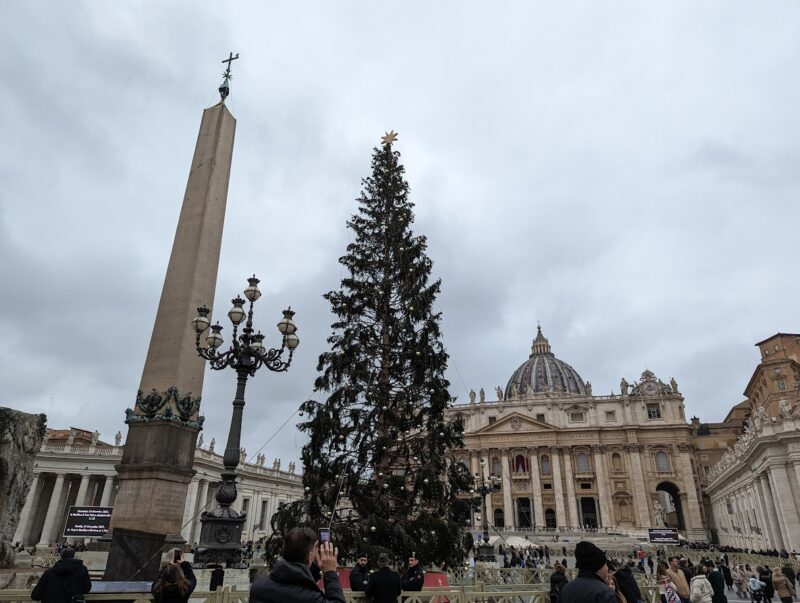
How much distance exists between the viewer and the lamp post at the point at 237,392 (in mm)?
8930

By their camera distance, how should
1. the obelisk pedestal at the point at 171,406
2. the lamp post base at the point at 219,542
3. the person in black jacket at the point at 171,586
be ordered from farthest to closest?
the lamp post base at the point at 219,542 < the obelisk pedestal at the point at 171,406 < the person in black jacket at the point at 171,586

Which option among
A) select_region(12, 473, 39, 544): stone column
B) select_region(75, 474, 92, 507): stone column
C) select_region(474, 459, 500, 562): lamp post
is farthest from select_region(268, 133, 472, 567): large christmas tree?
select_region(12, 473, 39, 544): stone column

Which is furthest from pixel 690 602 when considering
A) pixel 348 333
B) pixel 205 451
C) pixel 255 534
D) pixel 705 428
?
pixel 705 428

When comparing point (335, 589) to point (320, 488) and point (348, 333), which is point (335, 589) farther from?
point (348, 333)

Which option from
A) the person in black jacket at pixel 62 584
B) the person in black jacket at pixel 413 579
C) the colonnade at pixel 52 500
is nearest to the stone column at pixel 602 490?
the colonnade at pixel 52 500

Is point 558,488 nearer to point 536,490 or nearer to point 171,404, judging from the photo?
point 536,490

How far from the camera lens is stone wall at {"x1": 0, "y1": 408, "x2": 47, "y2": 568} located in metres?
13.5

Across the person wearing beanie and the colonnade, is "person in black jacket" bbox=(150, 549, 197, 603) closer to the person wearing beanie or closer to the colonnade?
the person wearing beanie

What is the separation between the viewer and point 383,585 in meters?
5.41

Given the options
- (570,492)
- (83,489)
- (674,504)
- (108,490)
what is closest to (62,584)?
(108,490)

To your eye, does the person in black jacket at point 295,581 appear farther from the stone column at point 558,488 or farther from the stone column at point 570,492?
the stone column at point 558,488

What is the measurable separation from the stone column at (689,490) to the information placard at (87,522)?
2800 inches

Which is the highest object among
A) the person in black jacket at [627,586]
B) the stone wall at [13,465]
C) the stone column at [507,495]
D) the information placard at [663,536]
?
the stone column at [507,495]

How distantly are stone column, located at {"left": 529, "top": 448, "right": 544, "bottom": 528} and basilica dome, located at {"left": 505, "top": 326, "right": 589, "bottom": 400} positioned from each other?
2152 centimetres
